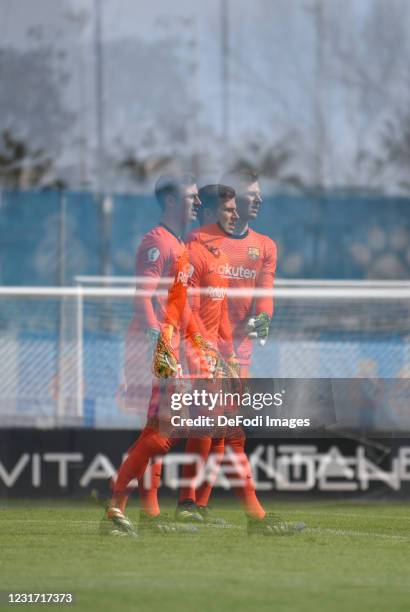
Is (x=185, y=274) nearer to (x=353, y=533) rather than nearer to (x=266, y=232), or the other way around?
(x=353, y=533)

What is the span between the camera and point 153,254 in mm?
8359

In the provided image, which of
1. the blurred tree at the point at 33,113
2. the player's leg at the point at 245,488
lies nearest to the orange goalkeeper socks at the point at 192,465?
the player's leg at the point at 245,488

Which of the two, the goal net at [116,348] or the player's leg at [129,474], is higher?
the goal net at [116,348]

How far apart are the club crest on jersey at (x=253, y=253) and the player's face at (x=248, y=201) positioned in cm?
18

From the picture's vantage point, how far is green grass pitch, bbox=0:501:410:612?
5988 mm

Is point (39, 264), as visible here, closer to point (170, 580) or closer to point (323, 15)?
point (323, 15)

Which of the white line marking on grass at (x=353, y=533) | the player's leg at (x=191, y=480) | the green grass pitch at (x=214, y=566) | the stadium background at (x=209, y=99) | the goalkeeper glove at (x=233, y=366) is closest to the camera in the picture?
the green grass pitch at (x=214, y=566)

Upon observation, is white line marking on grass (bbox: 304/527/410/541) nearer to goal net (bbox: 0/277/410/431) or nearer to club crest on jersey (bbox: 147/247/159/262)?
club crest on jersey (bbox: 147/247/159/262)

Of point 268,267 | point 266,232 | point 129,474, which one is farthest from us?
point 266,232

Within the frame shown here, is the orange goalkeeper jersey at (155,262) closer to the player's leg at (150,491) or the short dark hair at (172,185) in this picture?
the short dark hair at (172,185)

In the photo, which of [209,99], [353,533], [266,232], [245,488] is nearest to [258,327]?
[245,488]

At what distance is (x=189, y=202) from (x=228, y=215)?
9.4 inches

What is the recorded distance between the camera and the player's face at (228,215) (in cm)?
842

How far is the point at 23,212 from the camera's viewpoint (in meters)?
18.2
